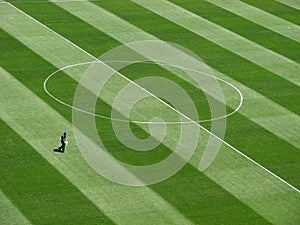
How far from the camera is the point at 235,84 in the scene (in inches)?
1822

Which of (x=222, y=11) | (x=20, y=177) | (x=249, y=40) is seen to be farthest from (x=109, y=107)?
(x=222, y=11)

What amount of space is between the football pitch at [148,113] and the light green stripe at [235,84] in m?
0.10

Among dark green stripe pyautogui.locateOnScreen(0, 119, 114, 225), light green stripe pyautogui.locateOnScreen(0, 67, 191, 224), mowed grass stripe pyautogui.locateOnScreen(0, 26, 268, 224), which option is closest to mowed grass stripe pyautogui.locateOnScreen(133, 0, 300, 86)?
light green stripe pyautogui.locateOnScreen(0, 67, 191, 224)

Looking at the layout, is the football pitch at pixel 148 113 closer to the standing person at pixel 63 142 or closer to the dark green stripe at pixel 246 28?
the dark green stripe at pixel 246 28

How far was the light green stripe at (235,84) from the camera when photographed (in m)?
41.1

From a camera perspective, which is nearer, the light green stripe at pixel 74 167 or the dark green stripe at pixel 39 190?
the dark green stripe at pixel 39 190

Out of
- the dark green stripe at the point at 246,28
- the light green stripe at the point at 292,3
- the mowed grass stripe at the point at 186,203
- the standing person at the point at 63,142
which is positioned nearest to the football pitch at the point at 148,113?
the mowed grass stripe at the point at 186,203

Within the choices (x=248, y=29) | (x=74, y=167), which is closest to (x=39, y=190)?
(x=74, y=167)

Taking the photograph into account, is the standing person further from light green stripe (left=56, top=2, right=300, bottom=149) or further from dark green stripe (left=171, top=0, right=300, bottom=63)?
dark green stripe (left=171, top=0, right=300, bottom=63)

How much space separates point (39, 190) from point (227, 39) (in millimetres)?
23027

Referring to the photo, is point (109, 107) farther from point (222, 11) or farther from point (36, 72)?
point (222, 11)

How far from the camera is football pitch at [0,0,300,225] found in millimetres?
33406

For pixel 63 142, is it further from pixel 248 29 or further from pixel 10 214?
pixel 248 29

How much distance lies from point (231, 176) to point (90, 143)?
6.38m
